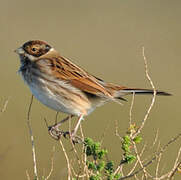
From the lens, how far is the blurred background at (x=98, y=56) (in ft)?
30.4

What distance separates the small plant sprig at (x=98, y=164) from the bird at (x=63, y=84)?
4.08 ft

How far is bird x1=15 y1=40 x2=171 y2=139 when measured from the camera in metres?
5.75

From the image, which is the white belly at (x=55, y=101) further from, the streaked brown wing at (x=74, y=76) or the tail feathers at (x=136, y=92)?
the tail feathers at (x=136, y=92)

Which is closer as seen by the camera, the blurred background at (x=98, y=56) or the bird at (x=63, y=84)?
the bird at (x=63, y=84)

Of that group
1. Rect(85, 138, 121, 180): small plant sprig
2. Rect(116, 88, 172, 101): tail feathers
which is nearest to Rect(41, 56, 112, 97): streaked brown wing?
Rect(116, 88, 172, 101): tail feathers

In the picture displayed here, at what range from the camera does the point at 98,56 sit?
544 inches

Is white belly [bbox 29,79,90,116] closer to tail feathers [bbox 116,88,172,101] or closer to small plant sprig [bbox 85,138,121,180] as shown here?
tail feathers [bbox 116,88,172,101]

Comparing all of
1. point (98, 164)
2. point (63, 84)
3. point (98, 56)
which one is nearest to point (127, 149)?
point (98, 164)

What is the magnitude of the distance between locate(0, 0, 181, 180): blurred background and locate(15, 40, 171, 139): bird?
2.07 m

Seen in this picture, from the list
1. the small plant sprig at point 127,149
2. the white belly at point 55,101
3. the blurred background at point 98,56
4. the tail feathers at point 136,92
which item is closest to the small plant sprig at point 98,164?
the small plant sprig at point 127,149

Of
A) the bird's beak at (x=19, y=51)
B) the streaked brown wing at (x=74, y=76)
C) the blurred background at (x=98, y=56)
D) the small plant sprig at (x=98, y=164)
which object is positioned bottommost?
the blurred background at (x=98, y=56)

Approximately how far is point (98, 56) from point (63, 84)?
7970 millimetres

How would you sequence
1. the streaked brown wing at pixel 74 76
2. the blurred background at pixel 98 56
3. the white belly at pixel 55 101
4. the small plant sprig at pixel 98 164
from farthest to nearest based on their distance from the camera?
the blurred background at pixel 98 56 → the streaked brown wing at pixel 74 76 → the white belly at pixel 55 101 → the small plant sprig at pixel 98 164

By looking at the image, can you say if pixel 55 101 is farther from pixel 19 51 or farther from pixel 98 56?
pixel 98 56
